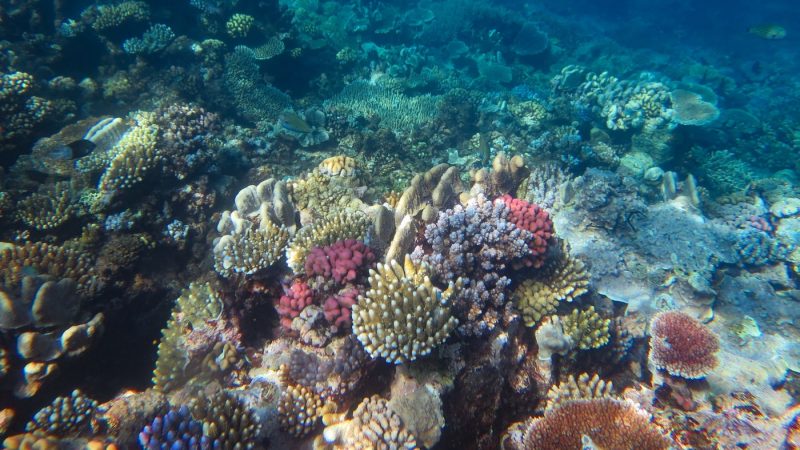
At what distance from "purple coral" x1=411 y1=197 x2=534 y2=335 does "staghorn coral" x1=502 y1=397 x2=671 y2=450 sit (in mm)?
1004

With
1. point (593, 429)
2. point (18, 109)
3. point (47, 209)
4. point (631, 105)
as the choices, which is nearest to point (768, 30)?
point (631, 105)

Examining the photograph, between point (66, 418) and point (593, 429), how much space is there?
4.79 metres

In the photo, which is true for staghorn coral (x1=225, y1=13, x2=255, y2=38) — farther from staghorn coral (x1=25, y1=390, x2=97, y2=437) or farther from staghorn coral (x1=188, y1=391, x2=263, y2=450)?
staghorn coral (x1=188, y1=391, x2=263, y2=450)

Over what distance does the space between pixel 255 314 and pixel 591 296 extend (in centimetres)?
458

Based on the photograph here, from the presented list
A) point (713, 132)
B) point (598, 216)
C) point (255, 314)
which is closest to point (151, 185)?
point (255, 314)

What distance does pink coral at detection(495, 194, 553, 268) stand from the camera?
4566mm

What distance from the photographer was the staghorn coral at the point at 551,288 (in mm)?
4445

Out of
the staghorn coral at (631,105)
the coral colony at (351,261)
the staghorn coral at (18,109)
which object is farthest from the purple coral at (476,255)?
the staghorn coral at (631,105)

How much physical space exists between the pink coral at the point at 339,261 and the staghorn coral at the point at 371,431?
124 cm

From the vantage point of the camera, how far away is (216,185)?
6.93 m

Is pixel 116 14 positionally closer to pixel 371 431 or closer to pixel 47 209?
pixel 47 209

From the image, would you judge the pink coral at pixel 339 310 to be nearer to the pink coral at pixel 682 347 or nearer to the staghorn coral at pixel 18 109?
the pink coral at pixel 682 347

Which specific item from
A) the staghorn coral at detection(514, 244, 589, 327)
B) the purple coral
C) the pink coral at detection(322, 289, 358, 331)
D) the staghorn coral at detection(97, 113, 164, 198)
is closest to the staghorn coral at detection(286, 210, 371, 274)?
the pink coral at detection(322, 289, 358, 331)

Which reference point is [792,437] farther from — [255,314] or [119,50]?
[119,50]
